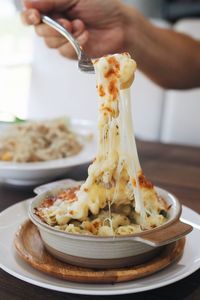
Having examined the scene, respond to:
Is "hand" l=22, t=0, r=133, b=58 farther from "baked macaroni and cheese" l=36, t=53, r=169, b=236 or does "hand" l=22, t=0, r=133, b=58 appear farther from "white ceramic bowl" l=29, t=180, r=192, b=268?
"white ceramic bowl" l=29, t=180, r=192, b=268

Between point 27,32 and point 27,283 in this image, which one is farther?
point 27,32

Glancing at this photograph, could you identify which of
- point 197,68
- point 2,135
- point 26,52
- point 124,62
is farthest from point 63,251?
point 26,52

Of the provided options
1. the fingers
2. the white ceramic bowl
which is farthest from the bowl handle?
the fingers

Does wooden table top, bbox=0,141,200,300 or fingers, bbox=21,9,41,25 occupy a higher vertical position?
fingers, bbox=21,9,41,25

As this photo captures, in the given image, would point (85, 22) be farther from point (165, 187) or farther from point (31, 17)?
point (165, 187)

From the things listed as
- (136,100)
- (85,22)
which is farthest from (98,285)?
(136,100)

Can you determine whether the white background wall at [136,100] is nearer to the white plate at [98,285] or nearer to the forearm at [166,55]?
the forearm at [166,55]

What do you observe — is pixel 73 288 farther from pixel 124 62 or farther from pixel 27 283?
pixel 124 62
